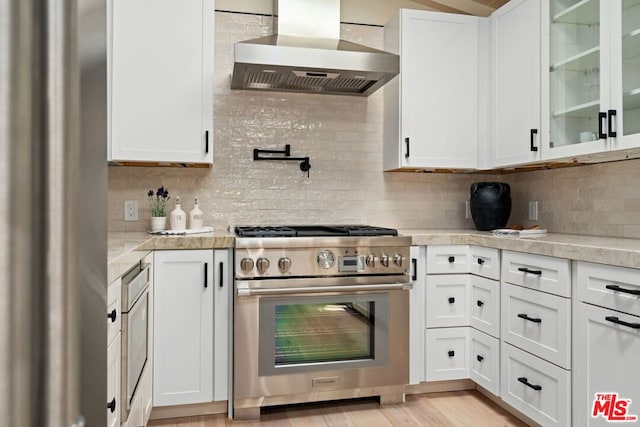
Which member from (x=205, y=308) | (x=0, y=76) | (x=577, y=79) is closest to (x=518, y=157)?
(x=577, y=79)

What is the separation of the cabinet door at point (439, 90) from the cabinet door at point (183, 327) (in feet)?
4.99

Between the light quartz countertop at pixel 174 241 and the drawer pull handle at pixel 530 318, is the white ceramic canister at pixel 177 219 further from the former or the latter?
the drawer pull handle at pixel 530 318

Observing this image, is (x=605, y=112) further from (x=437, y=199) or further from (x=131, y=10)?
(x=131, y=10)

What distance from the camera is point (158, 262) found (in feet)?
7.70

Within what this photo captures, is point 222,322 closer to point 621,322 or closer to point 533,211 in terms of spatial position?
point 621,322

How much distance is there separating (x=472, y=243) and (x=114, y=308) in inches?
78.4

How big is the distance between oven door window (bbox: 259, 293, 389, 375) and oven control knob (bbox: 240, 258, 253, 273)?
179 mm

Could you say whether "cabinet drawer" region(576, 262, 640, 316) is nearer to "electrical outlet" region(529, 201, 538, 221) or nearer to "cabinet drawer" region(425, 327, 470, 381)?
"cabinet drawer" region(425, 327, 470, 381)

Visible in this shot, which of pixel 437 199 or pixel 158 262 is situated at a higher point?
pixel 437 199

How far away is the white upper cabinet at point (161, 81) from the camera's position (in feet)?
8.41

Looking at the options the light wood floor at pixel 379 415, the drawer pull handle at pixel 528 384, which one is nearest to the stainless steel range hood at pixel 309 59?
the drawer pull handle at pixel 528 384

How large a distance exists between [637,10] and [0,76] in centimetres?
259

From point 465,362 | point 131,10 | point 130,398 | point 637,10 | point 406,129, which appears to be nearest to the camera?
point 130,398

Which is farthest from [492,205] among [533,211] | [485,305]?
[485,305]
